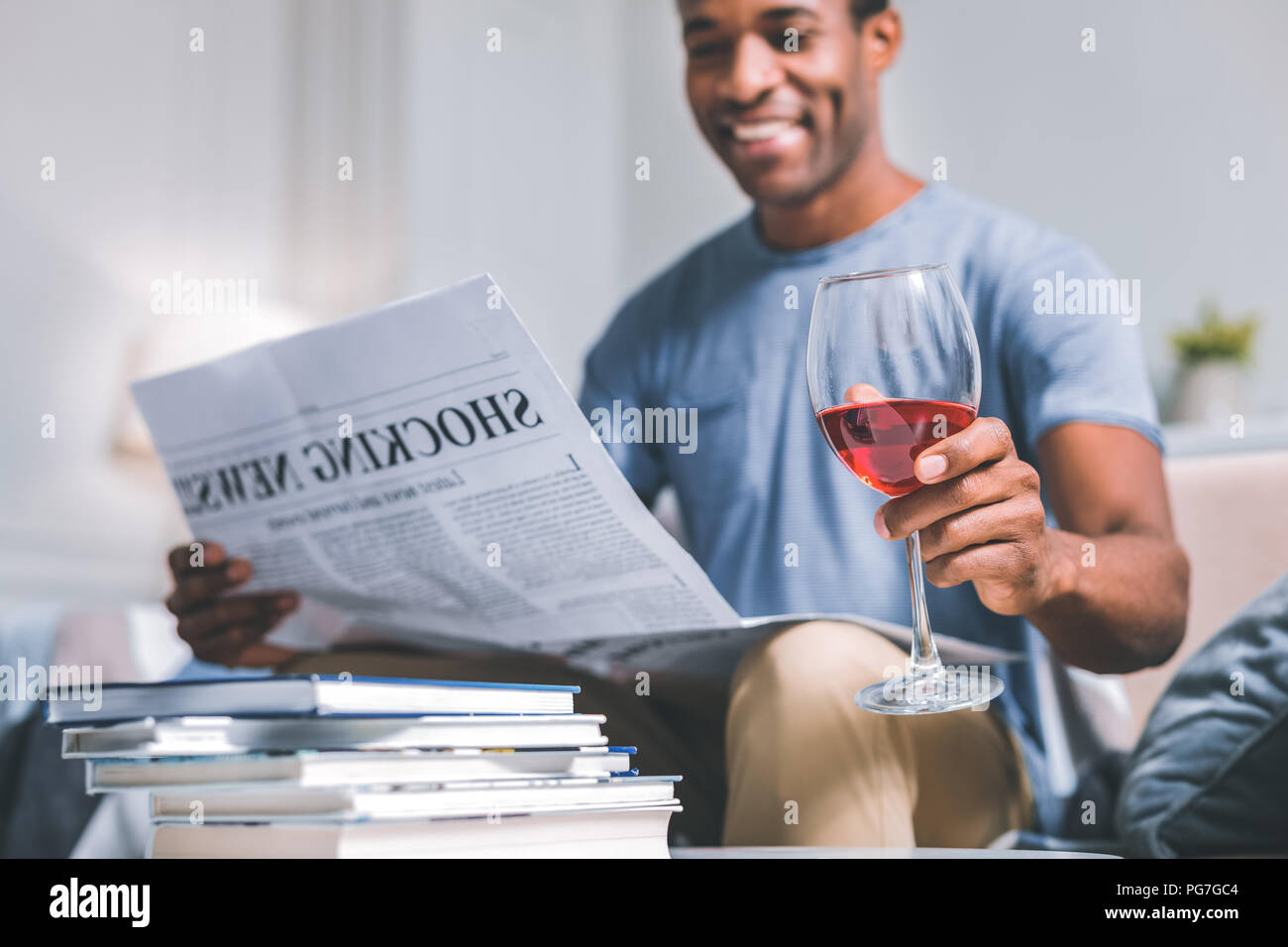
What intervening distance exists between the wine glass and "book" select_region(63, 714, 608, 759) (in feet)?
0.59

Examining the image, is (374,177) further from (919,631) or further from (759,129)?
(919,631)

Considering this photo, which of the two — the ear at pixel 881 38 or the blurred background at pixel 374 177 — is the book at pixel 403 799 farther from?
the blurred background at pixel 374 177

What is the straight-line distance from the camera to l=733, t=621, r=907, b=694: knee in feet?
2.14

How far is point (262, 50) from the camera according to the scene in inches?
101

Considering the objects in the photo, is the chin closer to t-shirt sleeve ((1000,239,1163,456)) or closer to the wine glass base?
→ t-shirt sleeve ((1000,239,1163,456))

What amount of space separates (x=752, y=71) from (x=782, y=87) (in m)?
0.04

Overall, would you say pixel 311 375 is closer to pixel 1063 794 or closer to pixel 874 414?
pixel 874 414

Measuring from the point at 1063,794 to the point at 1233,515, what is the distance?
0.50m

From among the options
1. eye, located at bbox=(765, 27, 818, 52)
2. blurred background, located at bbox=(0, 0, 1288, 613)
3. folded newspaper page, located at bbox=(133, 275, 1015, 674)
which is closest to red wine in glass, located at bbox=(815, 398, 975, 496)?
folded newspaper page, located at bbox=(133, 275, 1015, 674)

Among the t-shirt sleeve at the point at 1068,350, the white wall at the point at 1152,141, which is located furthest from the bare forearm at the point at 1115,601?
the white wall at the point at 1152,141

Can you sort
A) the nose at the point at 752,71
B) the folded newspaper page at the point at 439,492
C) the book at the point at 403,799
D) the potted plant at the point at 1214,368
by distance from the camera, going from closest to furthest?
1. the book at the point at 403,799
2. the folded newspaper page at the point at 439,492
3. the nose at the point at 752,71
4. the potted plant at the point at 1214,368

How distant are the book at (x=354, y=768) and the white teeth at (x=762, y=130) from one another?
916 mm

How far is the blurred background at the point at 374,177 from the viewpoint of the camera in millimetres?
2109

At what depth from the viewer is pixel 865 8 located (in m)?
1.31
